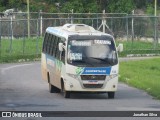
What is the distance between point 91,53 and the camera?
2847 cm

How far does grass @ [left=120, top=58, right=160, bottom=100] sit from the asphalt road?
403 mm

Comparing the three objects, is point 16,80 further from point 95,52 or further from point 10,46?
point 10,46

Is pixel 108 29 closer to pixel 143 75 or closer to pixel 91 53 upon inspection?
pixel 143 75

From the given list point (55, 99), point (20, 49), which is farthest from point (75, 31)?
point (20, 49)

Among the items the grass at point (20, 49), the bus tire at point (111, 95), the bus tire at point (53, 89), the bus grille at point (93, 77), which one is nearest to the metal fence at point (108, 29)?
the grass at point (20, 49)

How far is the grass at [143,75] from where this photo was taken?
3084 centimetres

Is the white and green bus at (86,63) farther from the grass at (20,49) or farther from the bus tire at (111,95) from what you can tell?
the grass at (20,49)

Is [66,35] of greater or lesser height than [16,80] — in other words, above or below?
above

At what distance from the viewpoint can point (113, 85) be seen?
2827 centimetres

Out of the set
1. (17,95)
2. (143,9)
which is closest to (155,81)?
(17,95)

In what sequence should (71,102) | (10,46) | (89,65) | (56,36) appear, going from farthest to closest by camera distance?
(10,46) → (56,36) → (89,65) → (71,102)

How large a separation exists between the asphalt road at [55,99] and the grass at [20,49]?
1329 cm

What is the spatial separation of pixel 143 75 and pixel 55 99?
1019cm

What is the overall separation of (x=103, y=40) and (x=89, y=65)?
1.15 m
